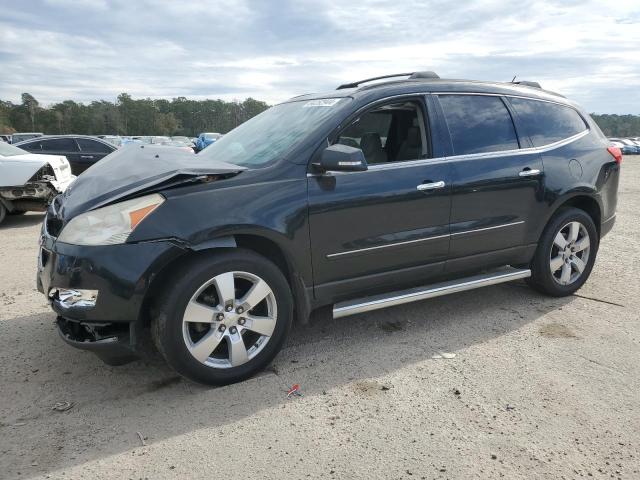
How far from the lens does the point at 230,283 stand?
2.87m

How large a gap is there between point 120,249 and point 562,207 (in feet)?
12.0

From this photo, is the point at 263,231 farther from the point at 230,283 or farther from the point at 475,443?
the point at 475,443

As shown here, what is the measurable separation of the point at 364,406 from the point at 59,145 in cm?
1413

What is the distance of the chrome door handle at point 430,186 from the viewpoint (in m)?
3.50

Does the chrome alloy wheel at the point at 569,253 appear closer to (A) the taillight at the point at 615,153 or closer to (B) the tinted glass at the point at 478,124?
(A) the taillight at the point at 615,153

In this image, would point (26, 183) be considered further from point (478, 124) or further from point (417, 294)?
point (478, 124)

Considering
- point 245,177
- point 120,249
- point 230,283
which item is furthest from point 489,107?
point 120,249

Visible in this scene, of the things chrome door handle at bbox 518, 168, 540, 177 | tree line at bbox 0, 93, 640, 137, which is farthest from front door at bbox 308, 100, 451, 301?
tree line at bbox 0, 93, 640, 137

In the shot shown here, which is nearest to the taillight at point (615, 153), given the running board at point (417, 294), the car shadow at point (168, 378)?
the running board at point (417, 294)

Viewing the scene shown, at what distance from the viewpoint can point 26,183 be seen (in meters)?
8.12

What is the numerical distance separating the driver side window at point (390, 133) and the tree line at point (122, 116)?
72258 millimetres

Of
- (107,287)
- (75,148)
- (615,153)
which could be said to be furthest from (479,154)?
(75,148)

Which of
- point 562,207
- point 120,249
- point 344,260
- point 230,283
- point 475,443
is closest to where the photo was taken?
point 475,443

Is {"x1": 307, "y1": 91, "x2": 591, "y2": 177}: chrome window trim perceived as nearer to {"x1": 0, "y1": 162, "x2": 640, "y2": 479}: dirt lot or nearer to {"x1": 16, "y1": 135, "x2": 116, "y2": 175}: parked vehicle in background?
{"x1": 0, "y1": 162, "x2": 640, "y2": 479}: dirt lot
